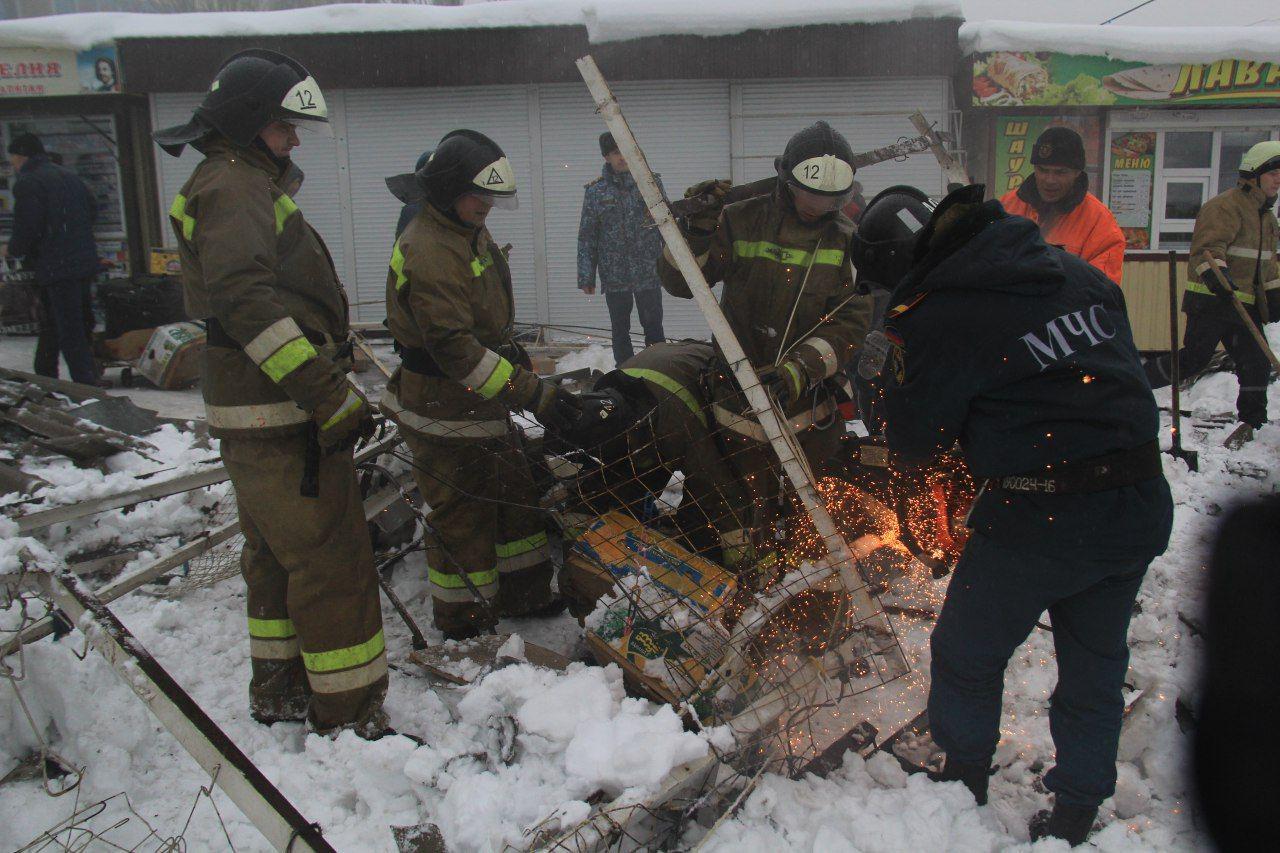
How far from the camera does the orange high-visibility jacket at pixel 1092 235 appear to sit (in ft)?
16.2

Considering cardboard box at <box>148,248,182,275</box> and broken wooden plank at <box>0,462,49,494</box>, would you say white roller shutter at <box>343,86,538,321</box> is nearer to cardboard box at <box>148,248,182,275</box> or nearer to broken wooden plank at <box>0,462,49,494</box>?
cardboard box at <box>148,248,182,275</box>

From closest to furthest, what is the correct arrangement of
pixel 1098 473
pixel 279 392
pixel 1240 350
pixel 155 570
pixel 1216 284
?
pixel 1098 473, pixel 279 392, pixel 155 570, pixel 1216 284, pixel 1240 350

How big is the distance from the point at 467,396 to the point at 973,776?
2.31 m

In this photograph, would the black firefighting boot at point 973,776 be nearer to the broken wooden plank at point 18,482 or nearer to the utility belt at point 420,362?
the utility belt at point 420,362

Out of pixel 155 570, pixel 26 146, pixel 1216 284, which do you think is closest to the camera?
pixel 155 570

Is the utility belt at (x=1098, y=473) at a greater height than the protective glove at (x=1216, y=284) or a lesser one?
lesser

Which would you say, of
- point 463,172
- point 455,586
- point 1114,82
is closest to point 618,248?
point 463,172

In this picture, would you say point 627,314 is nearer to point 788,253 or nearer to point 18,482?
point 788,253

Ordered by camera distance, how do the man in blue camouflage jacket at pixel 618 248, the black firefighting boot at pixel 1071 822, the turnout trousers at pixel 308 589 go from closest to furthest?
1. the black firefighting boot at pixel 1071 822
2. the turnout trousers at pixel 308 589
3. the man in blue camouflage jacket at pixel 618 248

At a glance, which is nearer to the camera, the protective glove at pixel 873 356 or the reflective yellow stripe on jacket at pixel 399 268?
the protective glove at pixel 873 356

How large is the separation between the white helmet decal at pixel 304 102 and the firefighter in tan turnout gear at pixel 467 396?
0.54 meters

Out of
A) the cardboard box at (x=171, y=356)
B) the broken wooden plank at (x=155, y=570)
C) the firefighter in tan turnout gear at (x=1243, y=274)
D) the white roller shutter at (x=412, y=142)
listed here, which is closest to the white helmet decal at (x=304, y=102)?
the broken wooden plank at (x=155, y=570)

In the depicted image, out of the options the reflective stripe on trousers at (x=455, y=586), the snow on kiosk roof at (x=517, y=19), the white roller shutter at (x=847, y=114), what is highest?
the snow on kiosk roof at (x=517, y=19)

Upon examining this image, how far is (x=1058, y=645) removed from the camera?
2645 millimetres
